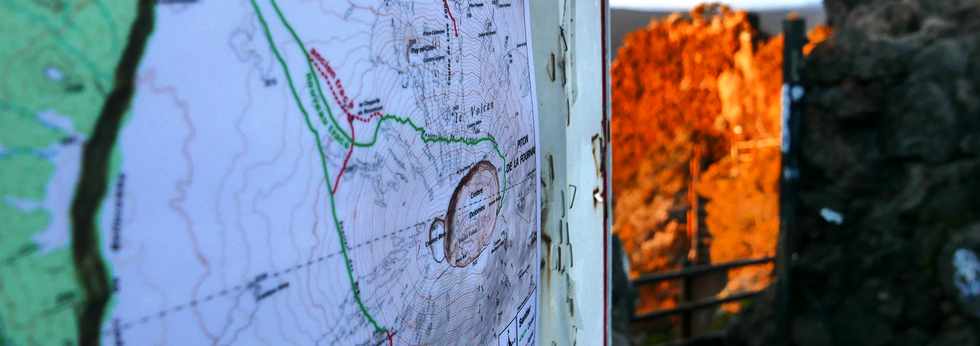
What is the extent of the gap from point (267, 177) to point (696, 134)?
41.3 ft

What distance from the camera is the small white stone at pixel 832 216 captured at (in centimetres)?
426

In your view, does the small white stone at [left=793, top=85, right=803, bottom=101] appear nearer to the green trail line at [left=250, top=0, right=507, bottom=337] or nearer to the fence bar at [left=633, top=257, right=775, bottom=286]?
the fence bar at [left=633, top=257, right=775, bottom=286]

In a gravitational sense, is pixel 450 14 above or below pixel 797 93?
above

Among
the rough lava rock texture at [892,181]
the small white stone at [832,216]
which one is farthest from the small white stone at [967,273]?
the small white stone at [832,216]

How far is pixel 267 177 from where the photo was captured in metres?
0.50

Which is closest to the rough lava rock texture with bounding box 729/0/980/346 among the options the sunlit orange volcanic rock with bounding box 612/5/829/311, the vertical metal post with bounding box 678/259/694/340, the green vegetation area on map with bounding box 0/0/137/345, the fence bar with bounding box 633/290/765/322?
the fence bar with bounding box 633/290/765/322

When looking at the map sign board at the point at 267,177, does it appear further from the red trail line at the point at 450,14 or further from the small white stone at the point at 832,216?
the small white stone at the point at 832,216

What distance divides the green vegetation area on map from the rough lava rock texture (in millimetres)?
4011


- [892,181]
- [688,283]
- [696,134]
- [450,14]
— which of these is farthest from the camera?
[696,134]

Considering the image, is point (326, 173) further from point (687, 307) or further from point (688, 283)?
point (688, 283)

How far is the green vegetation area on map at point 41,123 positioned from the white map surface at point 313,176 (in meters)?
0.02

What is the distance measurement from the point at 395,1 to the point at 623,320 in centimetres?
326

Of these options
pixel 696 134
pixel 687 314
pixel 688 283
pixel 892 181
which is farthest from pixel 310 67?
pixel 696 134

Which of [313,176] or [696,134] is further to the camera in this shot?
[696,134]
